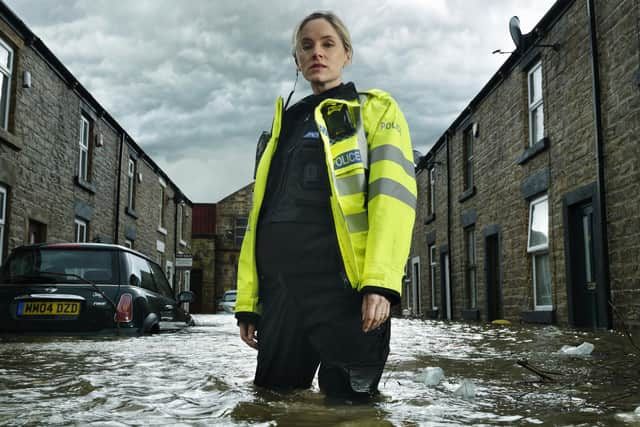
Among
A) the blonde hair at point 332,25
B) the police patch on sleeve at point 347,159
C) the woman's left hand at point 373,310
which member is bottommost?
the woman's left hand at point 373,310

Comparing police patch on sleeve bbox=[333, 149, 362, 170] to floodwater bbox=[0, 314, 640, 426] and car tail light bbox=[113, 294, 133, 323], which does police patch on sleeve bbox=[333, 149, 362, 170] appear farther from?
car tail light bbox=[113, 294, 133, 323]

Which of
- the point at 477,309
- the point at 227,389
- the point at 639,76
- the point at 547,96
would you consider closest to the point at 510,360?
the point at 227,389

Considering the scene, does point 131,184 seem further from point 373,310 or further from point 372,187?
point 373,310

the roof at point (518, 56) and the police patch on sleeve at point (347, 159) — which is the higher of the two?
the roof at point (518, 56)

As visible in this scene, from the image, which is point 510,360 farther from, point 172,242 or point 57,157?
point 172,242

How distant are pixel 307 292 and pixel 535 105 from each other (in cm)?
1006

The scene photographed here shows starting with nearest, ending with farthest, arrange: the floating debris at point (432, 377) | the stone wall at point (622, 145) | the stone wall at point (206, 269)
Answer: the floating debris at point (432, 377) → the stone wall at point (622, 145) → the stone wall at point (206, 269)

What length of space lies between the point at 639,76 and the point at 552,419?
6556 millimetres

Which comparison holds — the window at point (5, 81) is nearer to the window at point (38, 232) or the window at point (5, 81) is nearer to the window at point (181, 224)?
the window at point (38, 232)

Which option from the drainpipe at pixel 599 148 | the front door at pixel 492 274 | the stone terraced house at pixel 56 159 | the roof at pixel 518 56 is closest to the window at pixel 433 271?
the roof at pixel 518 56

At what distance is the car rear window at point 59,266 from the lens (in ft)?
21.3

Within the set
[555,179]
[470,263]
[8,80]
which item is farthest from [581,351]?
[470,263]

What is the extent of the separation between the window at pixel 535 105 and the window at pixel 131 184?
11.7m

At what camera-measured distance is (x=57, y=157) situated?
12719 mm
